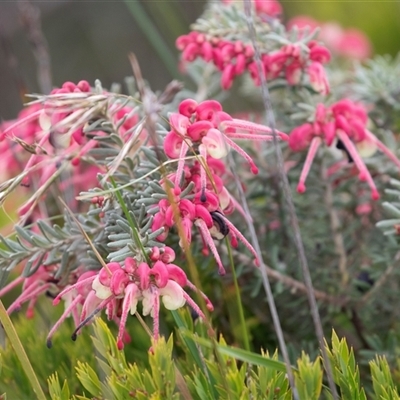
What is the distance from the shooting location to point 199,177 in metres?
0.80

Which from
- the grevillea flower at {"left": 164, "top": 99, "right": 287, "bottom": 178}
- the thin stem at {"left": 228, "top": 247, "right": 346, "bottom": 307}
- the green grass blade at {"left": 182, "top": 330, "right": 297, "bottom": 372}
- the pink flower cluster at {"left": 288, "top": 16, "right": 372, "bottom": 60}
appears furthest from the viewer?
the pink flower cluster at {"left": 288, "top": 16, "right": 372, "bottom": 60}

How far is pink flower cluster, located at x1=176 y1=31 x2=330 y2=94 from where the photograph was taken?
102 cm

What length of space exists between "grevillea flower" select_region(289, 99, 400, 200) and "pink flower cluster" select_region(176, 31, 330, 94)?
0.05 metres

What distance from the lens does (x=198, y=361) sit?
0.76 meters

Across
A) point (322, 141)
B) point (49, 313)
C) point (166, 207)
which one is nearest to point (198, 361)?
point (166, 207)

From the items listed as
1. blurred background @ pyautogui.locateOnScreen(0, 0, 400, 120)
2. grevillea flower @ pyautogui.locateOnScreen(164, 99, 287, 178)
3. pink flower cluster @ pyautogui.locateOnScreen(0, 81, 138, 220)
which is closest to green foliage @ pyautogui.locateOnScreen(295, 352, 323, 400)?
grevillea flower @ pyautogui.locateOnScreen(164, 99, 287, 178)

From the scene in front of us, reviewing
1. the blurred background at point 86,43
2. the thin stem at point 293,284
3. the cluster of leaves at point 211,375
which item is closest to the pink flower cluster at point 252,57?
the thin stem at point 293,284

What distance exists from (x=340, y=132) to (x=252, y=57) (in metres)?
0.20

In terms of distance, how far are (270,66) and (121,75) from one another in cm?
276

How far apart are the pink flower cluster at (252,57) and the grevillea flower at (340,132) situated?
47 millimetres

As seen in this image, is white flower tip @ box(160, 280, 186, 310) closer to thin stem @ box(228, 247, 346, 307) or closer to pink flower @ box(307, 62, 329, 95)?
thin stem @ box(228, 247, 346, 307)

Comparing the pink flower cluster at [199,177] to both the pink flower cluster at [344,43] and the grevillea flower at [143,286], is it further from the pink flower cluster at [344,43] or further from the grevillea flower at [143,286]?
the pink flower cluster at [344,43]

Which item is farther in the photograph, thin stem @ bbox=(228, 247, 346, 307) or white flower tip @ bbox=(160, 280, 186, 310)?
thin stem @ bbox=(228, 247, 346, 307)

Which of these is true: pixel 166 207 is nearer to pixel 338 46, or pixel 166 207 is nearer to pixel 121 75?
pixel 338 46
